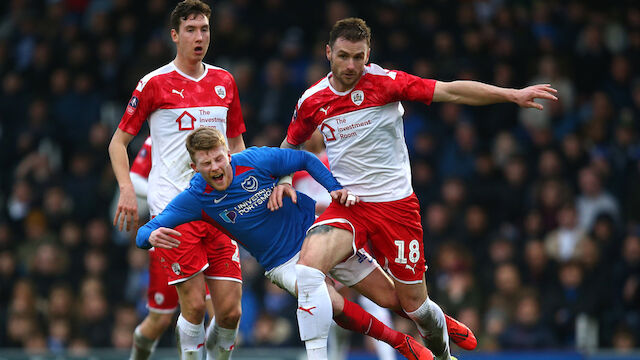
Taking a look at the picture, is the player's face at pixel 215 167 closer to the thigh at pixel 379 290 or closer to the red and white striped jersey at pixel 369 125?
the red and white striped jersey at pixel 369 125

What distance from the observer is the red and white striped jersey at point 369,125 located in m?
6.82

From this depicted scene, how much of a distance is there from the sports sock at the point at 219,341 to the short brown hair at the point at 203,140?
4.80ft

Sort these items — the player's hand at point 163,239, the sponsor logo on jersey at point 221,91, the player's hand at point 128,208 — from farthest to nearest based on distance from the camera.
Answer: the sponsor logo on jersey at point 221,91
the player's hand at point 128,208
the player's hand at point 163,239

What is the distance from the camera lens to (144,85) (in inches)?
287

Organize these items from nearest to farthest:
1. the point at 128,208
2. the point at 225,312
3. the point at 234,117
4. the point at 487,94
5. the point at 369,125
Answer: the point at 487,94
the point at 369,125
the point at 128,208
the point at 225,312
the point at 234,117

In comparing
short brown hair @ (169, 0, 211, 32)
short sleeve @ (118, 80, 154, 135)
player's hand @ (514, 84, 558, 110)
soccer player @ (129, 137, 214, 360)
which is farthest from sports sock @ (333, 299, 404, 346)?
short brown hair @ (169, 0, 211, 32)

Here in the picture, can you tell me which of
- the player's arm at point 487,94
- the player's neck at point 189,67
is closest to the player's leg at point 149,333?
the player's neck at point 189,67

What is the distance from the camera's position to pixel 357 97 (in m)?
6.86

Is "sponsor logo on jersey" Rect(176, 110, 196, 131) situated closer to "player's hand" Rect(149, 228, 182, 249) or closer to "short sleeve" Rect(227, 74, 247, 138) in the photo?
"short sleeve" Rect(227, 74, 247, 138)

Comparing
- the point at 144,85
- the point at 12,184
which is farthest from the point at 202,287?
the point at 12,184

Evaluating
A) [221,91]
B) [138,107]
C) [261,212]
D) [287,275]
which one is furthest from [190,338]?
[221,91]

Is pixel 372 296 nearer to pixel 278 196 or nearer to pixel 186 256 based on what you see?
pixel 278 196

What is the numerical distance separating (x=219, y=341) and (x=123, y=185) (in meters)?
1.41

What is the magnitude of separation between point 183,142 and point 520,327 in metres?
5.30
